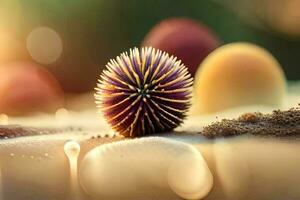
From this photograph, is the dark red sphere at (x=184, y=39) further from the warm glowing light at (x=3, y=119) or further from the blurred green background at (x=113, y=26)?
the warm glowing light at (x=3, y=119)

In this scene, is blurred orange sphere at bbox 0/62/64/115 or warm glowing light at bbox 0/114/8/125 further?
blurred orange sphere at bbox 0/62/64/115

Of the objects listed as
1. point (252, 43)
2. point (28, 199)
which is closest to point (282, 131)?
point (252, 43)

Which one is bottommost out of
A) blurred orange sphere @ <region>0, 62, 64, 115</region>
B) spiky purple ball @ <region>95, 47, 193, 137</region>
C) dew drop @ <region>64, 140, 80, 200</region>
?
dew drop @ <region>64, 140, 80, 200</region>

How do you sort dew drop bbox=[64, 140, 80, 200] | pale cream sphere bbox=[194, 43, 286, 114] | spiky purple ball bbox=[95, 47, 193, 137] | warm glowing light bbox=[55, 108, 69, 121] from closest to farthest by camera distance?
dew drop bbox=[64, 140, 80, 200] → spiky purple ball bbox=[95, 47, 193, 137] → pale cream sphere bbox=[194, 43, 286, 114] → warm glowing light bbox=[55, 108, 69, 121]

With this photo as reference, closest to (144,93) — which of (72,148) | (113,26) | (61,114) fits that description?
(72,148)

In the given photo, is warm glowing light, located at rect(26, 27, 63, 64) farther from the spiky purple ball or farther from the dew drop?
the dew drop

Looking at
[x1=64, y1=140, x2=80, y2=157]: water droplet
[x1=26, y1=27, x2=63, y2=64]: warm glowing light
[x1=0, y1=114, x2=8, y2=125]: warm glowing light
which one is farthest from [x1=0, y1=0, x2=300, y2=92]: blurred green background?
[x1=64, y1=140, x2=80, y2=157]: water droplet

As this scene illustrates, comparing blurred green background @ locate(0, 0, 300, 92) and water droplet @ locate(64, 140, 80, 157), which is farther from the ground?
blurred green background @ locate(0, 0, 300, 92)
